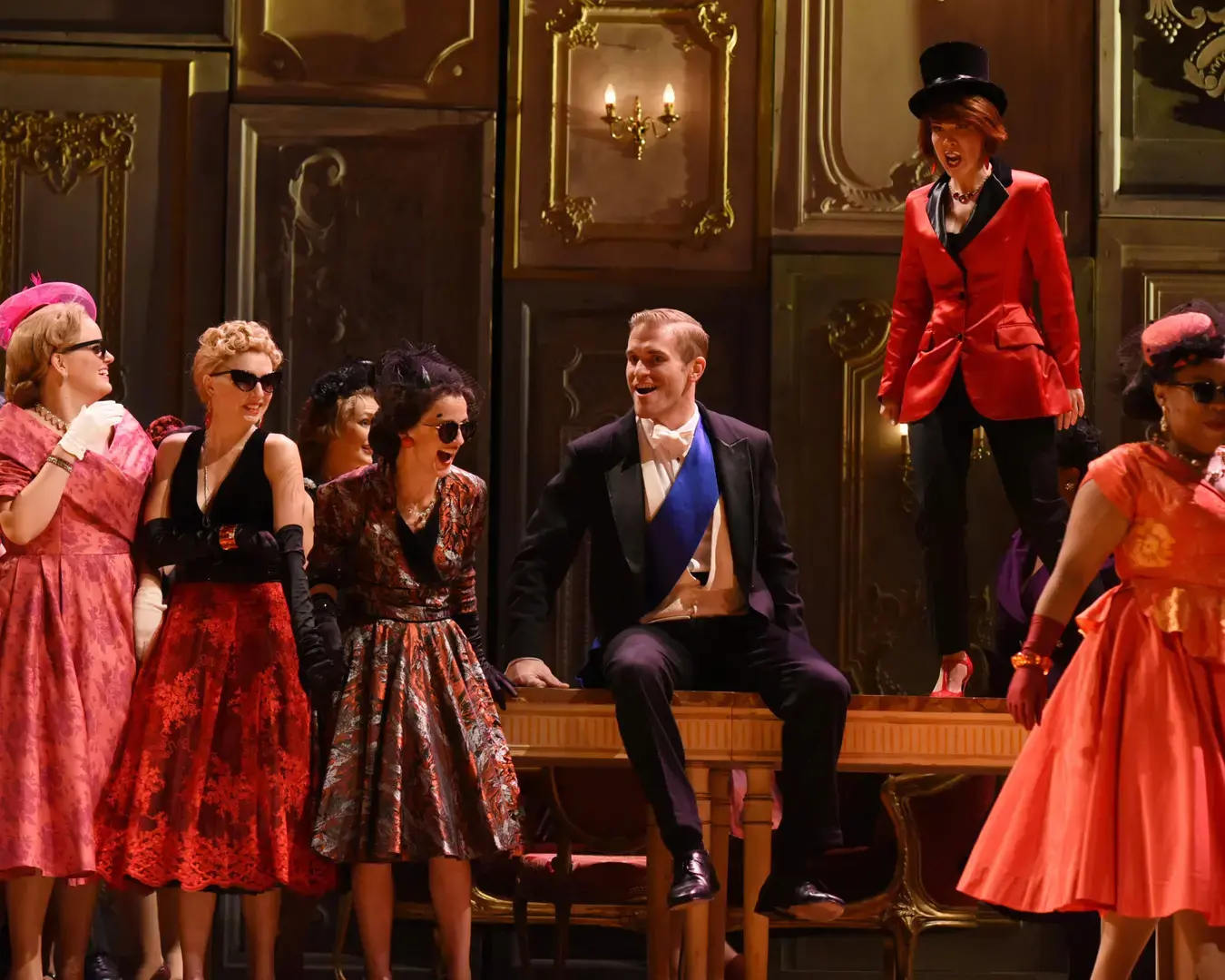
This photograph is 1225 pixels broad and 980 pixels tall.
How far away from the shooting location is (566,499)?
462 cm

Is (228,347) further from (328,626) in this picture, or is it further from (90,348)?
(328,626)

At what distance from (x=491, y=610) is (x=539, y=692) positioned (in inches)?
71.4

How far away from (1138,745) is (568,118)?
11.7 feet

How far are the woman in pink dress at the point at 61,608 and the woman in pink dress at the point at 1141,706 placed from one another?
2.16 m

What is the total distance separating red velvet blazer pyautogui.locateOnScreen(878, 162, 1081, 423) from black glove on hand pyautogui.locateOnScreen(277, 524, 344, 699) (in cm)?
175

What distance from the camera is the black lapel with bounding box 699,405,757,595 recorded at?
452 centimetres

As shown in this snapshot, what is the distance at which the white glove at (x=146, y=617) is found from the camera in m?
4.32

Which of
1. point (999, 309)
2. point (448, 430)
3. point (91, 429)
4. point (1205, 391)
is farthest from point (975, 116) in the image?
point (91, 429)

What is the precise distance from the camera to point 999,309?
4629 mm

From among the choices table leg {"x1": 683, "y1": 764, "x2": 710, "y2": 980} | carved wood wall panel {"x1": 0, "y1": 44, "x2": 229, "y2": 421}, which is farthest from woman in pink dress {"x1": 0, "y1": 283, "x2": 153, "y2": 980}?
carved wood wall panel {"x1": 0, "y1": 44, "x2": 229, "y2": 421}

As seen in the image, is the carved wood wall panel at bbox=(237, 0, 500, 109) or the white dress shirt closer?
the white dress shirt

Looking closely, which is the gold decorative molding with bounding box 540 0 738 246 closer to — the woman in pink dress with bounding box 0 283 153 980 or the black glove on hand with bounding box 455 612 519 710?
the woman in pink dress with bounding box 0 283 153 980

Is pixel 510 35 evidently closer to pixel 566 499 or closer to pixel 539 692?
pixel 566 499

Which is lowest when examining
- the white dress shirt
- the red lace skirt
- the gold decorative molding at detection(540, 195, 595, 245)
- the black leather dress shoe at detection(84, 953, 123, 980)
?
the black leather dress shoe at detection(84, 953, 123, 980)
